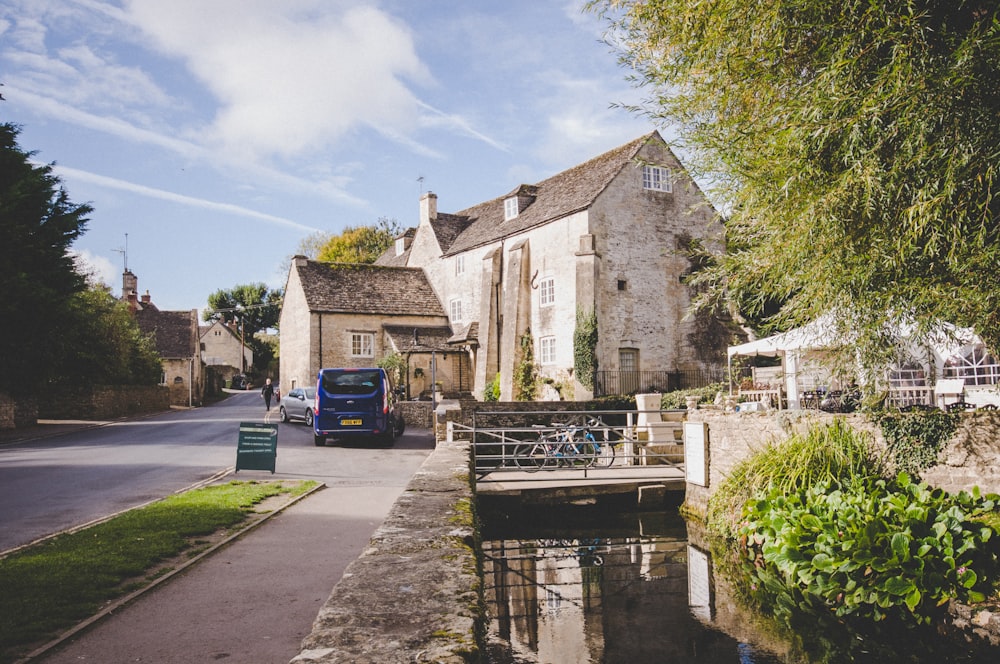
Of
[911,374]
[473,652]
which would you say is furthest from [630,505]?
[473,652]

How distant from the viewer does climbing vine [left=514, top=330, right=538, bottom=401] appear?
31359 millimetres

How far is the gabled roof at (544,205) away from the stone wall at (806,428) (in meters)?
15.4

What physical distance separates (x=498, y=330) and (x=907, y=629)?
89.6ft

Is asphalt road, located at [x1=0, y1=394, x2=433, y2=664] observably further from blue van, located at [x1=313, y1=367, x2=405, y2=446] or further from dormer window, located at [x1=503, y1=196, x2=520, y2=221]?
dormer window, located at [x1=503, y1=196, x2=520, y2=221]

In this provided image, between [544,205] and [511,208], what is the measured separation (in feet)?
9.76

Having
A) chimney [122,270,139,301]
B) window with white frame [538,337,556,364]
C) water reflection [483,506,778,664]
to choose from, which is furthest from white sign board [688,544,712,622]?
chimney [122,270,139,301]

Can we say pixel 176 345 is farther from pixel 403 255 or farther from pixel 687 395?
pixel 687 395

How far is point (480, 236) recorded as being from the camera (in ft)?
124

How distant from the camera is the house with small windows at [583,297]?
96.3ft

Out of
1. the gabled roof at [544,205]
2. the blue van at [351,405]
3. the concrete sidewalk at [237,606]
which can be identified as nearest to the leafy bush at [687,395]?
the gabled roof at [544,205]

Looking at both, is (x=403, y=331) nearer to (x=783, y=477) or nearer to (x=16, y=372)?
(x=16, y=372)

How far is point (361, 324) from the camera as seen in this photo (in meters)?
37.4

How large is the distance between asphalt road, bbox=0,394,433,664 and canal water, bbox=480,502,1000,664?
6.79 feet

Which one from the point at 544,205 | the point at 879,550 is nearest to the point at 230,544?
the point at 879,550
